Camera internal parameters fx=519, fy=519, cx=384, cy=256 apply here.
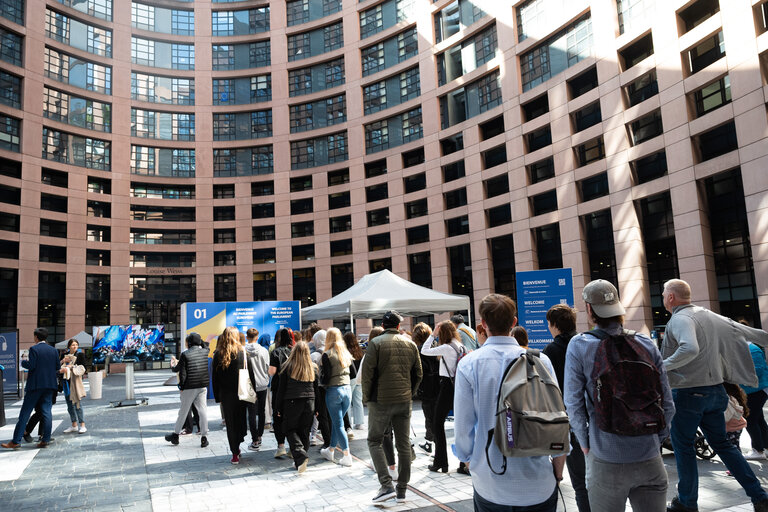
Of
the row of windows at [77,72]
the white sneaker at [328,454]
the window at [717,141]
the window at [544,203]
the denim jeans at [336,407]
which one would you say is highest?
the row of windows at [77,72]

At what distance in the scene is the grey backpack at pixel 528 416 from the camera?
2.74 m

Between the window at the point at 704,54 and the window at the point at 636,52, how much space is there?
2631 mm

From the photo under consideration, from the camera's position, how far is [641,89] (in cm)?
2847

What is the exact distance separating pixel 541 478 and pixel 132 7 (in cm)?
5735

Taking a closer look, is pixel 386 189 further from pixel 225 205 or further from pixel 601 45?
pixel 601 45

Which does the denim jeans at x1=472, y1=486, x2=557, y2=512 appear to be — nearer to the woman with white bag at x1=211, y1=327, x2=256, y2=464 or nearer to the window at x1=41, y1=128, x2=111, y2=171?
the woman with white bag at x1=211, y1=327, x2=256, y2=464

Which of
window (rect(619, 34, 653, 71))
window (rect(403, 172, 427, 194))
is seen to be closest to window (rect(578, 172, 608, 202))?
window (rect(619, 34, 653, 71))

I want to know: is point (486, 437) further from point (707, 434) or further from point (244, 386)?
point (244, 386)

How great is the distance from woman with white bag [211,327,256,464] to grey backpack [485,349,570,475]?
6198 mm

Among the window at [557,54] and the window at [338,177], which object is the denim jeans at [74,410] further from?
the window at [338,177]

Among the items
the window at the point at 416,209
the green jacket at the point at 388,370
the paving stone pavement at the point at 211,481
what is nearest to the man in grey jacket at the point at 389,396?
the green jacket at the point at 388,370

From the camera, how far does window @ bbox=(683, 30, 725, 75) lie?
80.5 feet

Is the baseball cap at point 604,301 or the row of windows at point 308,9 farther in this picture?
the row of windows at point 308,9

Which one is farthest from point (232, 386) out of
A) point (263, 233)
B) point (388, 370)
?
point (263, 233)
